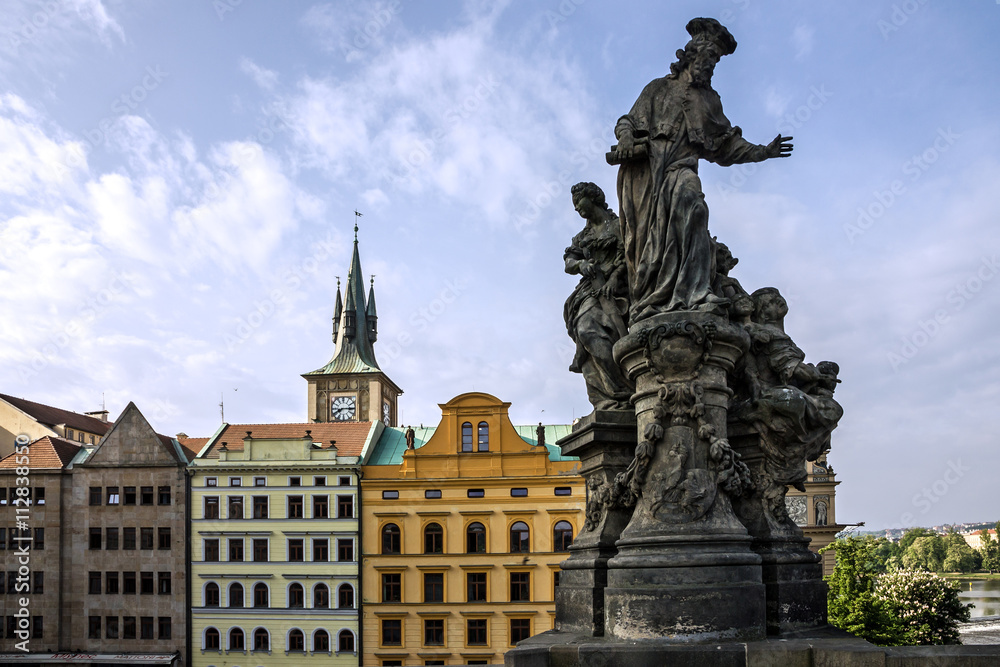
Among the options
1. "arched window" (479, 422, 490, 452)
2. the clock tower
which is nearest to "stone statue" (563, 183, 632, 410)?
"arched window" (479, 422, 490, 452)

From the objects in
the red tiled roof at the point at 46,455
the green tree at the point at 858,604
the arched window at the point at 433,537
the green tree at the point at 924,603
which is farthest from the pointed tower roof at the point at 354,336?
the green tree at the point at 858,604

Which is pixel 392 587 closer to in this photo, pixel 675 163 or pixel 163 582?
pixel 163 582

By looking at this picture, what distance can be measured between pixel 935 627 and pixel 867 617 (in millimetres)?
9849

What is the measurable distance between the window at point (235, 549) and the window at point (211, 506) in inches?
64.2

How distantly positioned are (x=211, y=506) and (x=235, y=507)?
128 centimetres

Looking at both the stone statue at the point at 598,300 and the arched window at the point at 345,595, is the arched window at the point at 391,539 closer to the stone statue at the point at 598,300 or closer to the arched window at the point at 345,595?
the arched window at the point at 345,595

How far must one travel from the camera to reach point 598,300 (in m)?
8.07

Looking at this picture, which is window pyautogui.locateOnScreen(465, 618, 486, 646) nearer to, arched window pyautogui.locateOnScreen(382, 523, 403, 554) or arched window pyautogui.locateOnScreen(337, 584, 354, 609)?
arched window pyautogui.locateOnScreen(382, 523, 403, 554)

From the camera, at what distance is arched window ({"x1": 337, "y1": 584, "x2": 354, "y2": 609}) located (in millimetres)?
44250

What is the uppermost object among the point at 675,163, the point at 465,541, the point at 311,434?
the point at 675,163

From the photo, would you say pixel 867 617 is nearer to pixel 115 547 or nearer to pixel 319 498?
pixel 319 498

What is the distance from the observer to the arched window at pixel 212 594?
45.1 meters

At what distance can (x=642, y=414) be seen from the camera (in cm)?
701

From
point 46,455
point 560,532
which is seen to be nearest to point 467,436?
point 560,532
